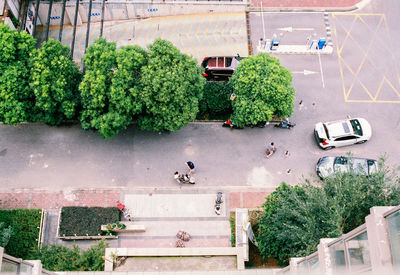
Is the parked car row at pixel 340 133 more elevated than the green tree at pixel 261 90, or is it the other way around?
the green tree at pixel 261 90

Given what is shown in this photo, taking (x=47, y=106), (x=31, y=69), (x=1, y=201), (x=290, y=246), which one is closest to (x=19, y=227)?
(x=1, y=201)

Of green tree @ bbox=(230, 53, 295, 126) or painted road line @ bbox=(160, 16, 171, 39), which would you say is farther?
painted road line @ bbox=(160, 16, 171, 39)

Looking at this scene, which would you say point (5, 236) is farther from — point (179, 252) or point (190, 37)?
point (190, 37)

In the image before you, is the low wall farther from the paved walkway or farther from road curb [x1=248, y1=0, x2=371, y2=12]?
the paved walkway

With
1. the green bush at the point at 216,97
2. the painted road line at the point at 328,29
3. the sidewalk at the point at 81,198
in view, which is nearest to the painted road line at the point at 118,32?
the green bush at the point at 216,97

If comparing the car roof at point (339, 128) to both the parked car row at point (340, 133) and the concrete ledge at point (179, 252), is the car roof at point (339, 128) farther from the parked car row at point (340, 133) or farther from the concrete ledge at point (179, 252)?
the concrete ledge at point (179, 252)

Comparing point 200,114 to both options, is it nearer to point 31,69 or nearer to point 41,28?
point 31,69

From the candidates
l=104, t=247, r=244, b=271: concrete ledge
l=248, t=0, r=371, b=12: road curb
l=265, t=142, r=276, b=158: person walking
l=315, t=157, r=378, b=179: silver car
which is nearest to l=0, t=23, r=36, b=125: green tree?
l=104, t=247, r=244, b=271: concrete ledge
